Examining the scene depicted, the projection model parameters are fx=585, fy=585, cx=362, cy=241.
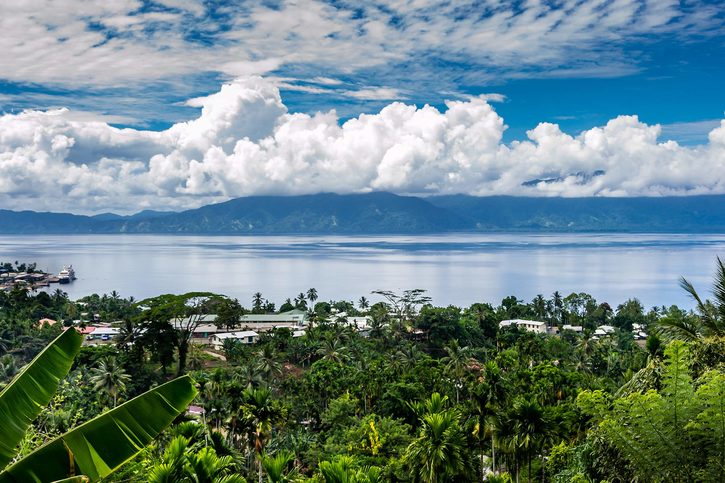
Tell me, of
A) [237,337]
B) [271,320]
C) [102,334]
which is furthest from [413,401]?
[271,320]

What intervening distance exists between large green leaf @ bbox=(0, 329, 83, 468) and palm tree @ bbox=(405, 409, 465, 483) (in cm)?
1224

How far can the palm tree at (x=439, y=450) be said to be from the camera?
1711 centimetres

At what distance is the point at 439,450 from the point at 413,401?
1764 cm

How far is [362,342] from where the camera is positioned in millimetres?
65562

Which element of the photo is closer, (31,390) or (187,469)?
(31,390)

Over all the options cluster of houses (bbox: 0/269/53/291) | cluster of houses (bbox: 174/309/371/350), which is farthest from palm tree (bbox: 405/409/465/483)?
cluster of houses (bbox: 0/269/53/291)

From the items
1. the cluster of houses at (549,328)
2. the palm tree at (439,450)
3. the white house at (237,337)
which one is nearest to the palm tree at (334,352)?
the white house at (237,337)

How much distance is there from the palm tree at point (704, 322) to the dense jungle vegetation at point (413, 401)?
0.06 metres

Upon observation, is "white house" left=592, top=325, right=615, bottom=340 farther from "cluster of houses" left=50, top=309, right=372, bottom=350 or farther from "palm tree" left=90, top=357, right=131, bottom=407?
"palm tree" left=90, top=357, right=131, bottom=407

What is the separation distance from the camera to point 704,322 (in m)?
13.7

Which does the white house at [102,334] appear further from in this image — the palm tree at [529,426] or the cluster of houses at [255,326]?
the palm tree at [529,426]

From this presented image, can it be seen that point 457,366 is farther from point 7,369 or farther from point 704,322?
point 7,369

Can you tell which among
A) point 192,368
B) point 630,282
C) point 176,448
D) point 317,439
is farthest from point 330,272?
point 176,448

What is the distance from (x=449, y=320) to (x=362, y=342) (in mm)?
13704
